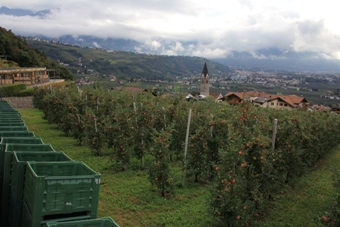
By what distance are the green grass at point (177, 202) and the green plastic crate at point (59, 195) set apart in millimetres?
3540

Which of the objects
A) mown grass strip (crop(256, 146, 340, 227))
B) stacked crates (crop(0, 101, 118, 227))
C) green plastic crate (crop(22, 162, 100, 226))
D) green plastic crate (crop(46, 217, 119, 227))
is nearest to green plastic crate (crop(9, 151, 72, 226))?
stacked crates (crop(0, 101, 118, 227))

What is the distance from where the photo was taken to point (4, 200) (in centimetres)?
633

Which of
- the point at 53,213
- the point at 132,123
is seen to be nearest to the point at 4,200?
the point at 53,213

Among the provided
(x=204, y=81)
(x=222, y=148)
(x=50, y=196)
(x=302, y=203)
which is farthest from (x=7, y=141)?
(x=204, y=81)

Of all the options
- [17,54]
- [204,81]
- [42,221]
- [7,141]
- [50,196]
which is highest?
[17,54]

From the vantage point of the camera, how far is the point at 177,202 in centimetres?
984

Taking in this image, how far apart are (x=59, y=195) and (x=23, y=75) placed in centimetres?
5828

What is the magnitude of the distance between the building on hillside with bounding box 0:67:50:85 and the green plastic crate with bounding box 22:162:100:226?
52.1 m

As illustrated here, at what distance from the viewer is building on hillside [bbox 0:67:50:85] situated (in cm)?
5100

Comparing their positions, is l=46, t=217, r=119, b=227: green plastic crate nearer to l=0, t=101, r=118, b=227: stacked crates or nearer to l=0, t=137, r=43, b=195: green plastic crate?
l=0, t=101, r=118, b=227: stacked crates

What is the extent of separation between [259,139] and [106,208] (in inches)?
199

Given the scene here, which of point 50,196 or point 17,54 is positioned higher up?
point 17,54

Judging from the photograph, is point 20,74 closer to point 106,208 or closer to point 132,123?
point 132,123

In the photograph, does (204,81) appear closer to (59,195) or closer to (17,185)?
(17,185)
